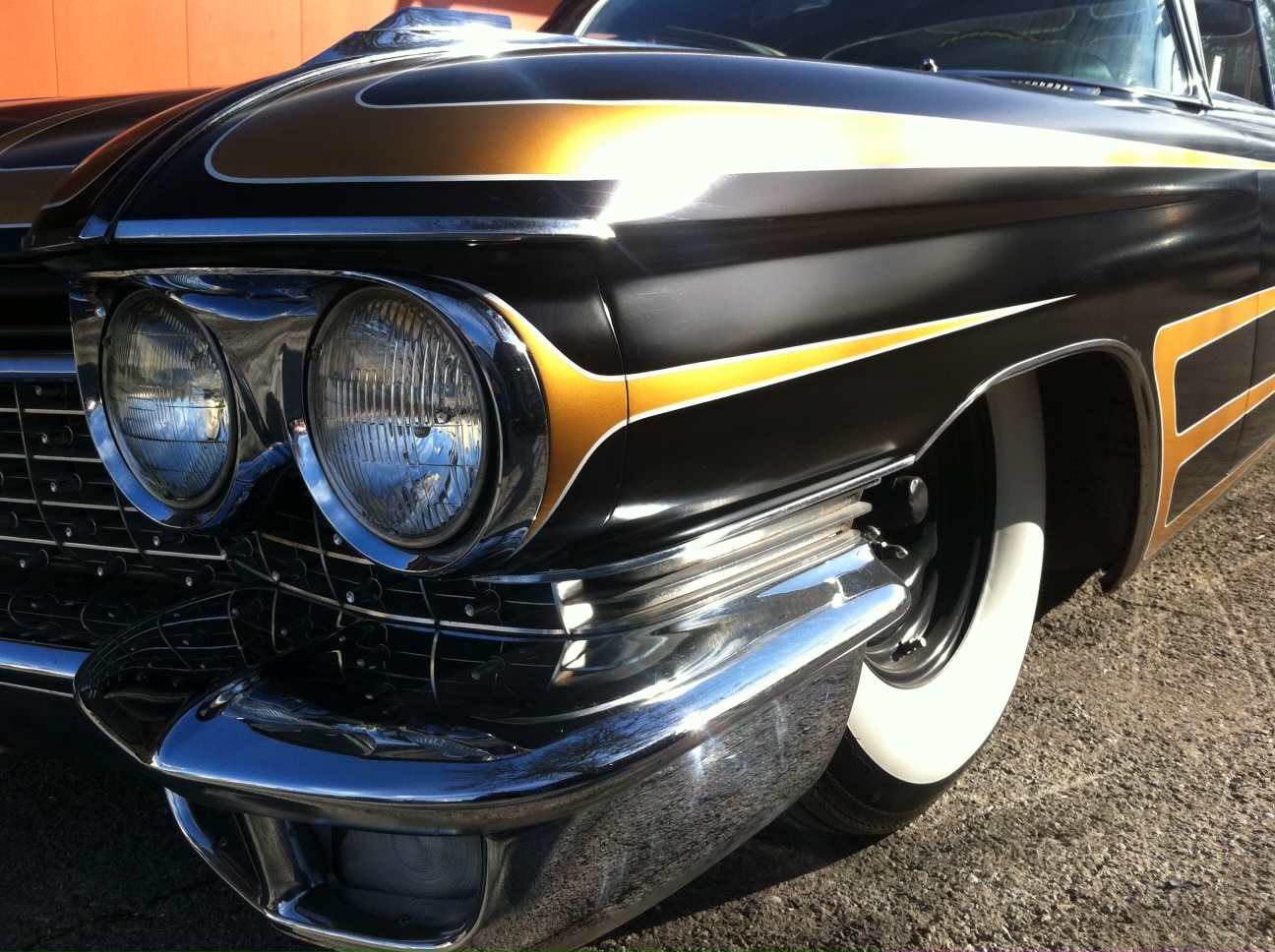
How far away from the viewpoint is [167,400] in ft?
4.15

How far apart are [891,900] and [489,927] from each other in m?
0.82

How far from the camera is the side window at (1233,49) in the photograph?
2.75 meters

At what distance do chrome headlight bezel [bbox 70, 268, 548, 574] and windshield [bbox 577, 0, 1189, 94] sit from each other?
4.26 feet

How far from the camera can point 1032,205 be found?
4.94 ft

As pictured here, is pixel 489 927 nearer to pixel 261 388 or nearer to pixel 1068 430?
pixel 261 388

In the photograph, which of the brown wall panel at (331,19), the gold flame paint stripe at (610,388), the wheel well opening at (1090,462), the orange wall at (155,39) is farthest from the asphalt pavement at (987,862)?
the brown wall panel at (331,19)

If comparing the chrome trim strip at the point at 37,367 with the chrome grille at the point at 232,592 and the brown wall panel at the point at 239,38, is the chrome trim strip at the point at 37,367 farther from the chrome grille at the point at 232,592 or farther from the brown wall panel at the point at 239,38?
the brown wall panel at the point at 239,38

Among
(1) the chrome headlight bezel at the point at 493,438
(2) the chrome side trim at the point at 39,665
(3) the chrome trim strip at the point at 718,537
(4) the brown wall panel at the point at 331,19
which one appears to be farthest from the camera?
(4) the brown wall panel at the point at 331,19

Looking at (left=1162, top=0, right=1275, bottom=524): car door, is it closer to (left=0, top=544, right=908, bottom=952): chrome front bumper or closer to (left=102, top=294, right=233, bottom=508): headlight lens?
(left=0, top=544, right=908, bottom=952): chrome front bumper

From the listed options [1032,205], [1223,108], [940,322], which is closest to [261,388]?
[940,322]

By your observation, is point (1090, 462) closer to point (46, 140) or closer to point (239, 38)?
point (46, 140)

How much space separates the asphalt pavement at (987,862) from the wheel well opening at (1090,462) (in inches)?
14.4

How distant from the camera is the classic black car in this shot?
42.3 inches

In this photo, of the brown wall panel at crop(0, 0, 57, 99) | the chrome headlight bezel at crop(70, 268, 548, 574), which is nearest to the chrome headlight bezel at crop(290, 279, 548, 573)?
the chrome headlight bezel at crop(70, 268, 548, 574)
